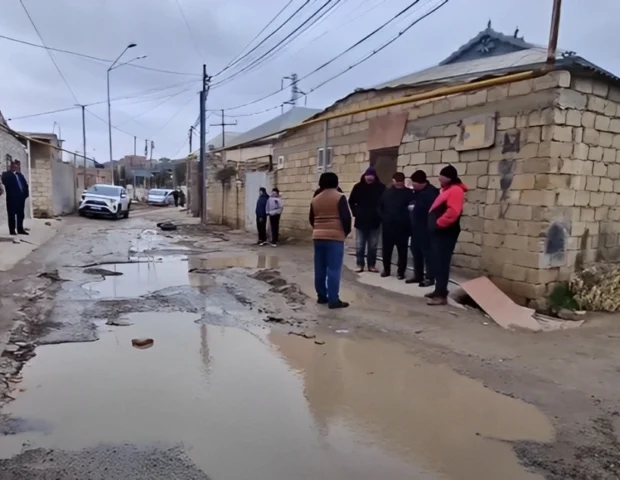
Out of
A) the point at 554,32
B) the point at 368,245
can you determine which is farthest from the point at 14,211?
the point at 554,32

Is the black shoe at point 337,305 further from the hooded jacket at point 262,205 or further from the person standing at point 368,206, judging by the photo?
the hooded jacket at point 262,205

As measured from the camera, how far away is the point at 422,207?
673 cm

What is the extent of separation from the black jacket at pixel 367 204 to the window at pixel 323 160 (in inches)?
126

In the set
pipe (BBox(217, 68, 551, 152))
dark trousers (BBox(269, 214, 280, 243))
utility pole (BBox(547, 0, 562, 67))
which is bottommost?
dark trousers (BBox(269, 214, 280, 243))

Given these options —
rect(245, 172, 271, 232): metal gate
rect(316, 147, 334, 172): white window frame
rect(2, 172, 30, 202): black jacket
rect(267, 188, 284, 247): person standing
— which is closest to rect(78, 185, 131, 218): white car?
rect(245, 172, 271, 232): metal gate

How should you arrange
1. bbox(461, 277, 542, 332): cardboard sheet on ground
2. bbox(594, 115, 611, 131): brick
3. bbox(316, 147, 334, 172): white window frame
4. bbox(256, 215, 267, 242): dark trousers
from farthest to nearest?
bbox(256, 215, 267, 242): dark trousers, bbox(316, 147, 334, 172): white window frame, bbox(594, 115, 611, 131): brick, bbox(461, 277, 542, 332): cardboard sheet on ground

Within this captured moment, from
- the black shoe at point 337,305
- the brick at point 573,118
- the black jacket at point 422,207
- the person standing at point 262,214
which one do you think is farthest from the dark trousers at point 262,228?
the brick at point 573,118

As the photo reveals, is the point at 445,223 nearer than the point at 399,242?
Yes

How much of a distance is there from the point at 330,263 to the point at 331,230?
0.39 meters

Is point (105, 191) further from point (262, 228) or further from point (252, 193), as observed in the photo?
point (262, 228)

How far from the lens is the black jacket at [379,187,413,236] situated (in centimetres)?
723

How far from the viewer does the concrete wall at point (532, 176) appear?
5852 millimetres

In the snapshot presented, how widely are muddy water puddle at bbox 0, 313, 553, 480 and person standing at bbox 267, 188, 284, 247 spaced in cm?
786

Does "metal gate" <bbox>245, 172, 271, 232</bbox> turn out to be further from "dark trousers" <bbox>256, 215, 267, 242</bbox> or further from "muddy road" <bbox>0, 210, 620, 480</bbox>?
"muddy road" <bbox>0, 210, 620, 480</bbox>
